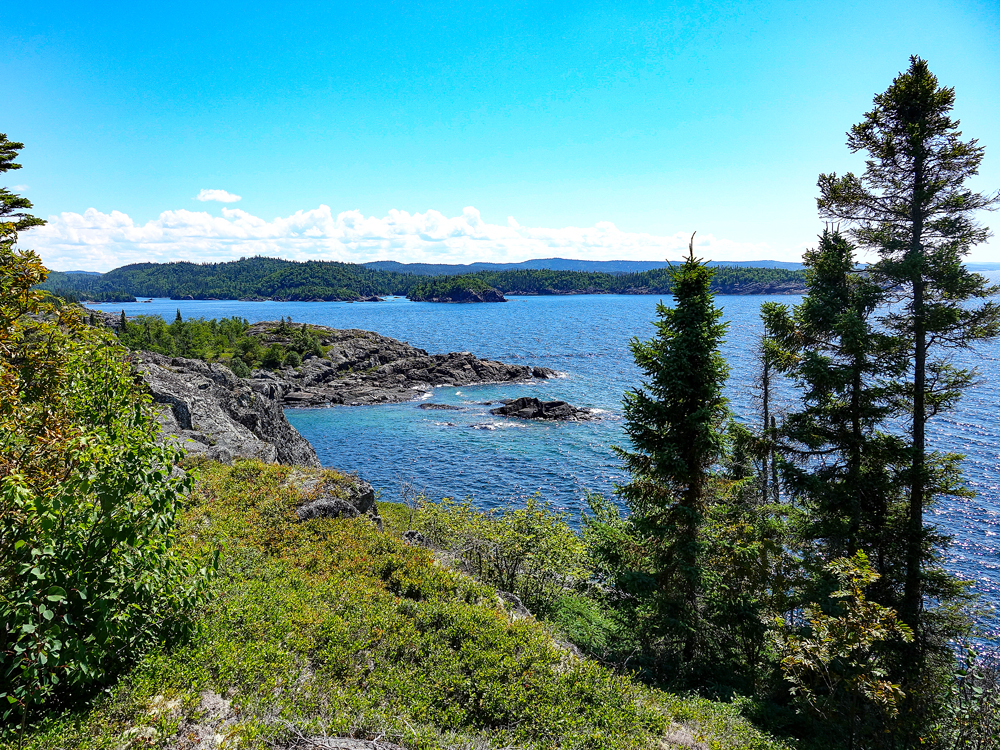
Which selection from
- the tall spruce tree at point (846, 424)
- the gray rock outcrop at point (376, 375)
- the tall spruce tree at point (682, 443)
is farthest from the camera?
the gray rock outcrop at point (376, 375)

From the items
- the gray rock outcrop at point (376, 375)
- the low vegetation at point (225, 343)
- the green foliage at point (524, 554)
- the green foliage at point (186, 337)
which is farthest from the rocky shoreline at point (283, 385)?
the green foliage at point (524, 554)

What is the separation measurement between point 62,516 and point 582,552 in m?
15.2

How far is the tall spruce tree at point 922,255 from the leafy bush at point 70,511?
1824cm

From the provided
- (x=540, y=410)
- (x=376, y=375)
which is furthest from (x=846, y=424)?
(x=376, y=375)

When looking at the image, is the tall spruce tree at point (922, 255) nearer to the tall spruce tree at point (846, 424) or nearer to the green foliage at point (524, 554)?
the tall spruce tree at point (846, 424)

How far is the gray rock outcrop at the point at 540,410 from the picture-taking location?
55812 millimetres

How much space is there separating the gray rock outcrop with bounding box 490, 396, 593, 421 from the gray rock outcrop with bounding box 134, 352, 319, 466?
2527cm

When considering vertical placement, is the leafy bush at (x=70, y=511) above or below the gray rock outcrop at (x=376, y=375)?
above

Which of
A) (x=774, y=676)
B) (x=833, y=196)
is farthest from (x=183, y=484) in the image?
(x=833, y=196)

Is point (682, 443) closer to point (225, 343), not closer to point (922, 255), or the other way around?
point (922, 255)

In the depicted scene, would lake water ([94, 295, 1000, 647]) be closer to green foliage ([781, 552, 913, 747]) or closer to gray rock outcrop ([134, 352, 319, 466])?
gray rock outcrop ([134, 352, 319, 466])

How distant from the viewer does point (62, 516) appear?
17.0 feet

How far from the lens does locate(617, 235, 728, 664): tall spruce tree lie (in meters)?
14.6

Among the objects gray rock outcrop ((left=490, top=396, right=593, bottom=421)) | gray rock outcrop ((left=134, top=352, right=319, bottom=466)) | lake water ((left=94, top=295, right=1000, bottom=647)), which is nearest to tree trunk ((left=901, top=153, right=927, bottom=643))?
lake water ((left=94, top=295, right=1000, bottom=647))
